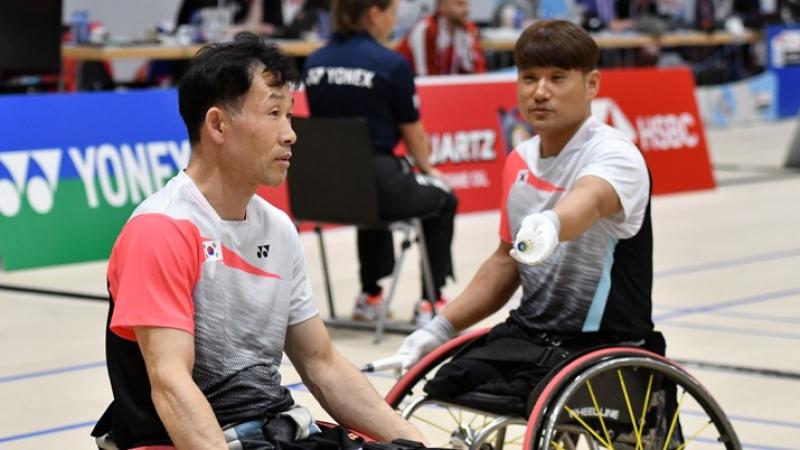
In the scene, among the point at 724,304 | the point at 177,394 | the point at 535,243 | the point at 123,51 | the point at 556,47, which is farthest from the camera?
the point at 123,51

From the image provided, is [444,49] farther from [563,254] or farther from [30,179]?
[563,254]

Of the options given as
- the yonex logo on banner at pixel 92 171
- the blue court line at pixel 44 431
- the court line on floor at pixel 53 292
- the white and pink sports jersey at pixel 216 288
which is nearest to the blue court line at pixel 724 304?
the court line on floor at pixel 53 292

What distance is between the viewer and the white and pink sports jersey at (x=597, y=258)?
3.45 metres

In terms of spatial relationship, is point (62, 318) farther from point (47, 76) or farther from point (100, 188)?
point (47, 76)

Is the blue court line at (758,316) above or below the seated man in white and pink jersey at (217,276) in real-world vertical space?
below

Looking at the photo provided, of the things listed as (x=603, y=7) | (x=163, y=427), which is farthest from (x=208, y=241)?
(x=603, y=7)

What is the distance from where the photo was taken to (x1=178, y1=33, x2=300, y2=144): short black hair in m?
2.62

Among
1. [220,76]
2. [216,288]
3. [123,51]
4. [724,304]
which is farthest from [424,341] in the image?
[123,51]

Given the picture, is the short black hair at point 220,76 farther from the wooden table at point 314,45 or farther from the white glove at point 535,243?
the wooden table at point 314,45

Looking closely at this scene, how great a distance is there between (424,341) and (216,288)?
0.96 m

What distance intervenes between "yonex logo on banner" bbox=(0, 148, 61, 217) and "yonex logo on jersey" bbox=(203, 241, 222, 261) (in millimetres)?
5436

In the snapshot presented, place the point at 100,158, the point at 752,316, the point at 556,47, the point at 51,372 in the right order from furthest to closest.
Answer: the point at 100,158, the point at 752,316, the point at 51,372, the point at 556,47

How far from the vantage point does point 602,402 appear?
10.8 ft

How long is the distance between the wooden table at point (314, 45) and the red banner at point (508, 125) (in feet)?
3.67
